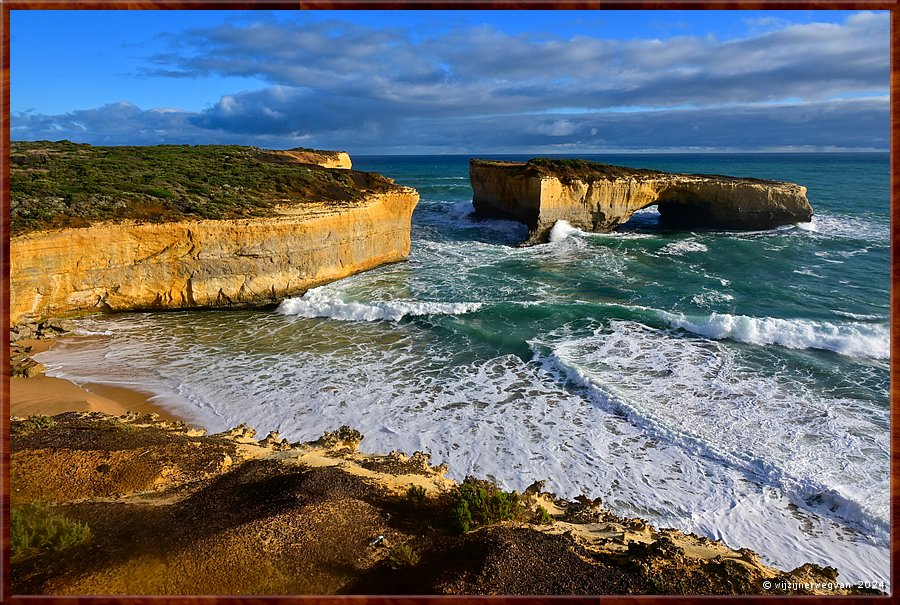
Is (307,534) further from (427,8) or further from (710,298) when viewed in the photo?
(710,298)

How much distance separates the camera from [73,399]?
9.45 meters

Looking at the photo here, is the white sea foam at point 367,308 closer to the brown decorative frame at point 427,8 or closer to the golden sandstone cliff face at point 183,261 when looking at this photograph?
the golden sandstone cliff face at point 183,261

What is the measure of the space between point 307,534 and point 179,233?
1198 cm

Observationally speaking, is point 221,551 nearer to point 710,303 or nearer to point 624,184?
point 710,303

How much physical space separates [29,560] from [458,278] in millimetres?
16034

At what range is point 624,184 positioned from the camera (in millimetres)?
27188

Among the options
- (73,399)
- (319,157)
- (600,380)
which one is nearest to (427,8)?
(600,380)

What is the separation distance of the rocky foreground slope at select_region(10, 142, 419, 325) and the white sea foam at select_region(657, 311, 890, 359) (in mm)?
10594

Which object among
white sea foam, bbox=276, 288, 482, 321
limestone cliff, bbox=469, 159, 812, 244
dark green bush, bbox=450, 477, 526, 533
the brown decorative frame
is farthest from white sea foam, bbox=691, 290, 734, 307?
the brown decorative frame

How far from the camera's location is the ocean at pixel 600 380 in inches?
290

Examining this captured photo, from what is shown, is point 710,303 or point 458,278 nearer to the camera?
point 710,303

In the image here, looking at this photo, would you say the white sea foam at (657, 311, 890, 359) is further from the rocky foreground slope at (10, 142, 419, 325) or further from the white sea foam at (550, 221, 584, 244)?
the white sea foam at (550, 221, 584, 244)

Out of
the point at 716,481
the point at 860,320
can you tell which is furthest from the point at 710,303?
the point at 716,481

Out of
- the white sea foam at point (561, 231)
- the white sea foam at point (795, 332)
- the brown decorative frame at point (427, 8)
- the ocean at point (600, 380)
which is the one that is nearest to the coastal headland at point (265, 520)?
the ocean at point (600, 380)
